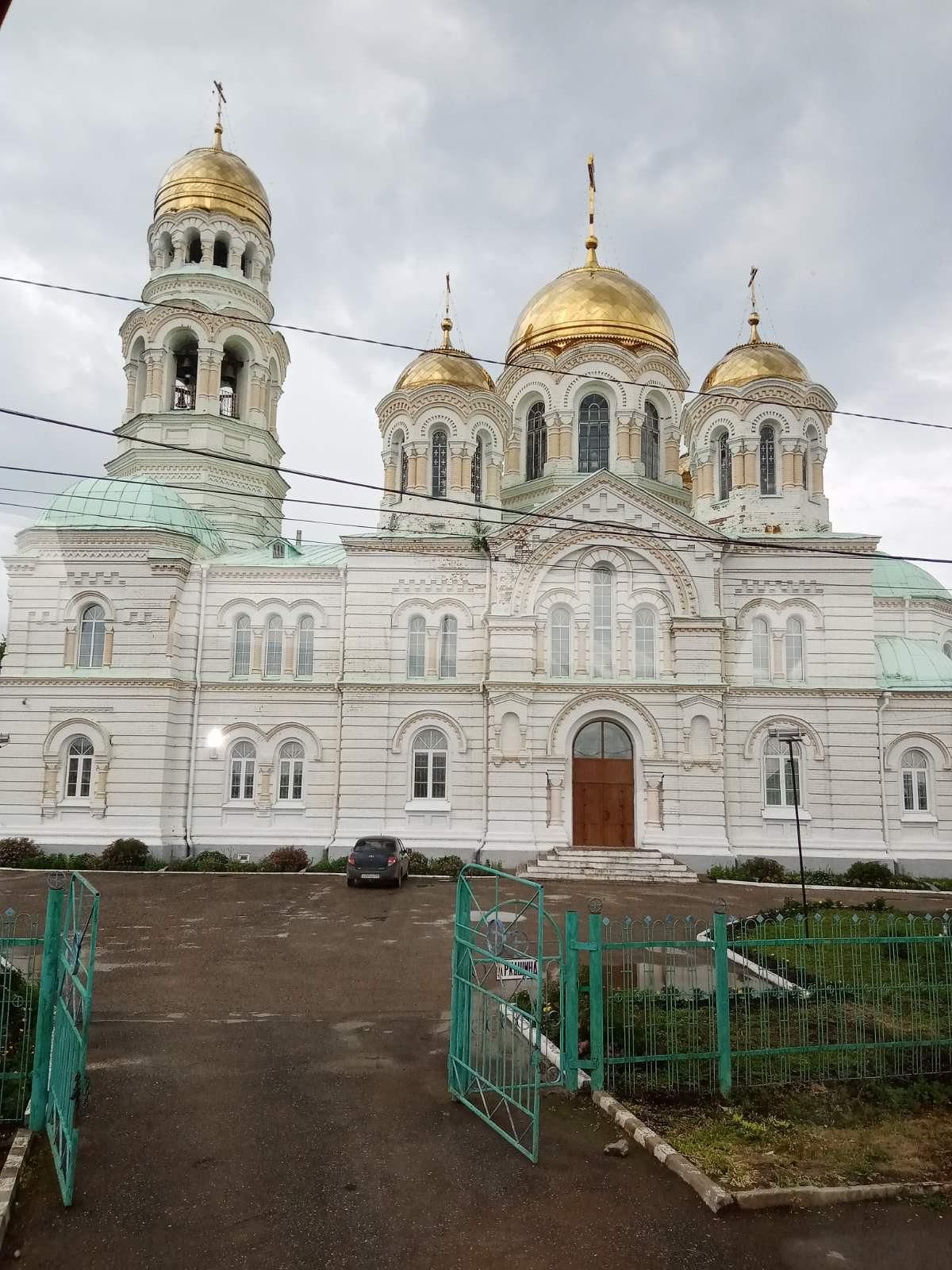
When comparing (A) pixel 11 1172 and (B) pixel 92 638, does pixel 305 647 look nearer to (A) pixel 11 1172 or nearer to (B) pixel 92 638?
(B) pixel 92 638

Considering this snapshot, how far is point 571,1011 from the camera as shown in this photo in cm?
838

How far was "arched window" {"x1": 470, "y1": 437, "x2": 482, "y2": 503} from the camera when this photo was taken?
28.1 metres

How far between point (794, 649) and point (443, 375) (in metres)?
13.7

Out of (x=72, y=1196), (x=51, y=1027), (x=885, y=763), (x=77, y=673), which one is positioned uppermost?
(x=77, y=673)

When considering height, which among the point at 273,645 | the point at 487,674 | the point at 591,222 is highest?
the point at 591,222

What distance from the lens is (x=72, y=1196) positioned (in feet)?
21.0

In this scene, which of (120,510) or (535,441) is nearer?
(120,510)

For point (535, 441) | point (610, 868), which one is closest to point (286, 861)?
point (610, 868)

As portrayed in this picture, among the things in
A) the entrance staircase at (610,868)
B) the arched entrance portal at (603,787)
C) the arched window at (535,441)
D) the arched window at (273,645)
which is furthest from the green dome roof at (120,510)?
the entrance staircase at (610,868)

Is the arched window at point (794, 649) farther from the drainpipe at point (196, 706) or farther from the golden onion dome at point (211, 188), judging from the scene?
the golden onion dome at point (211, 188)

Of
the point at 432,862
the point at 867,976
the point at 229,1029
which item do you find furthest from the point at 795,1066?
the point at 432,862

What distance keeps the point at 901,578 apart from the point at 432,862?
69.0 ft

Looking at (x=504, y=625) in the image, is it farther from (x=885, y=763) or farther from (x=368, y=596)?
(x=885, y=763)

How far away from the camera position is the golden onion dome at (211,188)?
1230 inches
